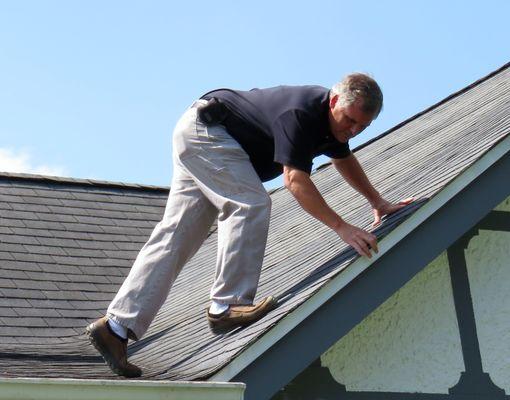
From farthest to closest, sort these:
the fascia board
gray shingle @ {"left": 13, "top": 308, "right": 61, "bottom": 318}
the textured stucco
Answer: gray shingle @ {"left": 13, "top": 308, "right": 61, "bottom": 318} < the textured stucco < the fascia board

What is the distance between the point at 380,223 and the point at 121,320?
1.50m

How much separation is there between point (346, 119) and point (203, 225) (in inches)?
40.9

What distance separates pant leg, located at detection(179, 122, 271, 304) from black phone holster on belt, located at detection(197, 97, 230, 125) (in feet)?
0.12

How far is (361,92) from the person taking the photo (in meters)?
5.77

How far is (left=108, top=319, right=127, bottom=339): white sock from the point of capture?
5.82 metres

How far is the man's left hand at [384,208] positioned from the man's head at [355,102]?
0.58 meters

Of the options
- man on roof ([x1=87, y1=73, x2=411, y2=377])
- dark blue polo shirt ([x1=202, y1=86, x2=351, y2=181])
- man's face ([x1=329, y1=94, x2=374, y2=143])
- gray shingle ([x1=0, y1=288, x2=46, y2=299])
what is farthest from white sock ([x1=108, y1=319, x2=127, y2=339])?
gray shingle ([x1=0, y1=288, x2=46, y2=299])

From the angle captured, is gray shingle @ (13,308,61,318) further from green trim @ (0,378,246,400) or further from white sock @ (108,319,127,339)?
green trim @ (0,378,246,400)

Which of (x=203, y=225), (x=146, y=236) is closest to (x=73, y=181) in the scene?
(x=146, y=236)

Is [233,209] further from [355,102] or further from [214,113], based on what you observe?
Result: [355,102]

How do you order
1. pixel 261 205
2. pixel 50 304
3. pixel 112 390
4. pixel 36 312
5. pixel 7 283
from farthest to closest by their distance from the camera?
pixel 7 283 → pixel 50 304 → pixel 36 312 → pixel 261 205 → pixel 112 390

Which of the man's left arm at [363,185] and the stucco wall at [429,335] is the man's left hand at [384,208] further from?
the stucco wall at [429,335]

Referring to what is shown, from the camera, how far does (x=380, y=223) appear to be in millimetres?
6273

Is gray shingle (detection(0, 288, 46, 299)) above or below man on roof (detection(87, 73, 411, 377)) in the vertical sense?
below
